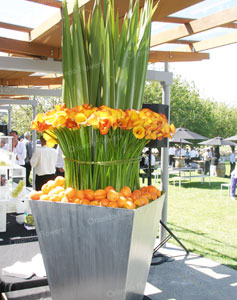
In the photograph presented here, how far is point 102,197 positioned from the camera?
1.43 metres

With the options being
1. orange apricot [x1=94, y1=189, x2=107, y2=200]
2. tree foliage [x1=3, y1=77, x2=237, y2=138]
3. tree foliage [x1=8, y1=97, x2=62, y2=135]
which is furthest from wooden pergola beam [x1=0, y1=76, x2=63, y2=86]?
tree foliage [x1=3, y1=77, x2=237, y2=138]

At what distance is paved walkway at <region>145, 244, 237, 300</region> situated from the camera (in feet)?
10.7

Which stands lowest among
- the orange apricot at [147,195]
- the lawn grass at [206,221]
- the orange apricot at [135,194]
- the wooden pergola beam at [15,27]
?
the lawn grass at [206,221]

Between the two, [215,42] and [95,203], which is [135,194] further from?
[215,42]

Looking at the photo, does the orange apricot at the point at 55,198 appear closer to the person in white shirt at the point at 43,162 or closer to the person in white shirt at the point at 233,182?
the person in white shirt at the point at 43,162

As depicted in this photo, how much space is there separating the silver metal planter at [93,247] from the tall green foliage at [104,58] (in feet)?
1.65

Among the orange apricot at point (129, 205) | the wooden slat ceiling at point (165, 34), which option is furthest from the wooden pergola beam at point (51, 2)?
the orange apricot at point (129, 205)

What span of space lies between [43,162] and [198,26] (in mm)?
4037

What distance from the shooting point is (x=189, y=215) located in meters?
7.28

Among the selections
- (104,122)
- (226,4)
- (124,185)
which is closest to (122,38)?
(104,122)

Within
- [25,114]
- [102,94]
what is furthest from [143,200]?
[25,114]

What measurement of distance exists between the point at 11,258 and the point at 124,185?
50.2 inches

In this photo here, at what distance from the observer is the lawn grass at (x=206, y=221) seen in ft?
15.7

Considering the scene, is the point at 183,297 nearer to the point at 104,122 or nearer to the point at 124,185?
the point at 124,185
